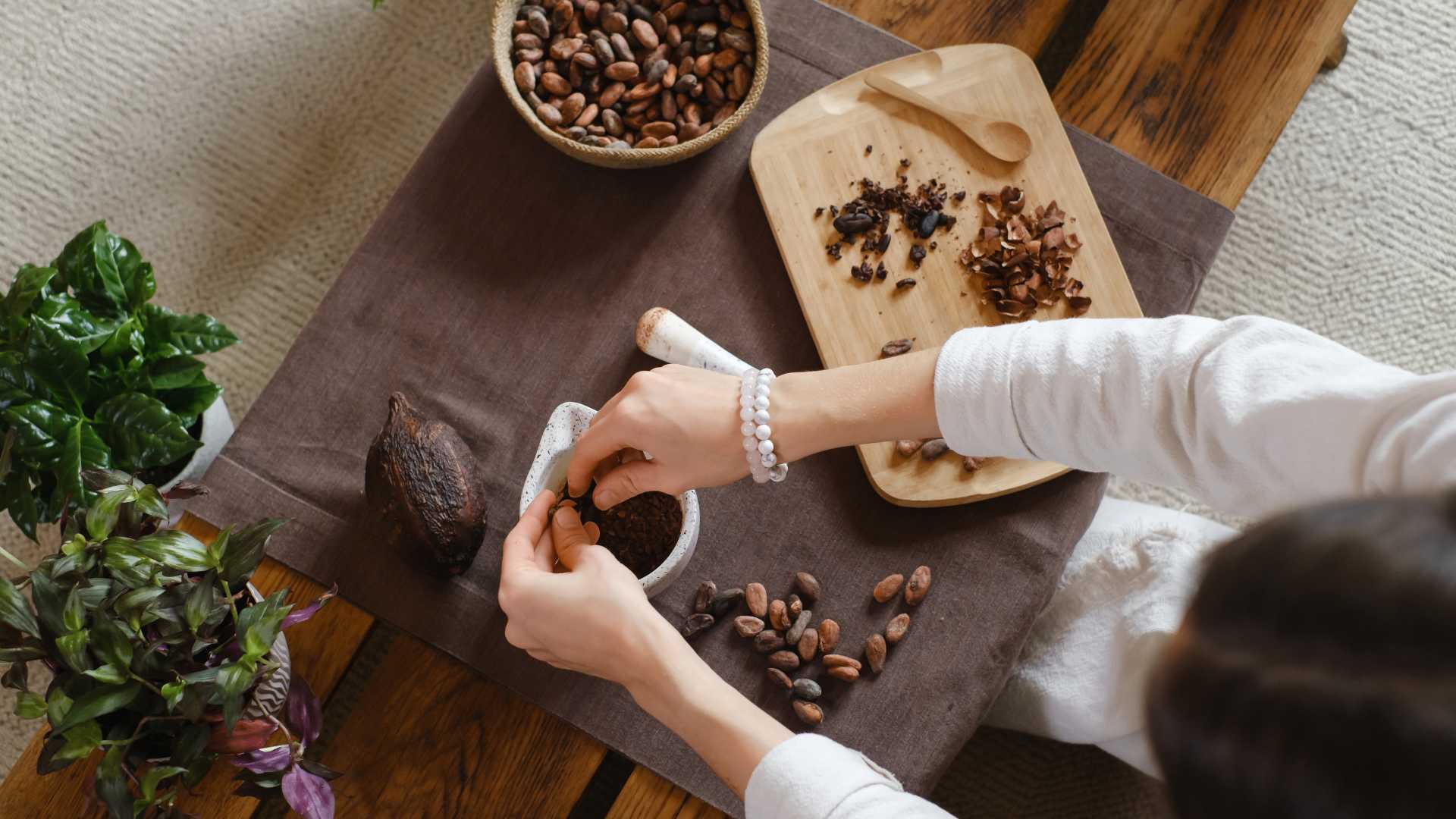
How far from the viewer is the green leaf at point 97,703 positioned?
63cm

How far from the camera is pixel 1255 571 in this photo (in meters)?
0.41

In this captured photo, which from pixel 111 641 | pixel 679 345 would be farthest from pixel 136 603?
pixel 679 345

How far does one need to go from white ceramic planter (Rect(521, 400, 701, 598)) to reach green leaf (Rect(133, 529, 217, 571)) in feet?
0.77

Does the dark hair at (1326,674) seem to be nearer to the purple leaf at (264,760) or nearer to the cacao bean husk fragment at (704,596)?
the cacao bean husk fragment at (704,596)

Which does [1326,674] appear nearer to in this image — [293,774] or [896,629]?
[896,629]

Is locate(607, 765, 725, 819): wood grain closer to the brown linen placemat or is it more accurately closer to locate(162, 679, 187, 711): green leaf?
the brown linen placemat

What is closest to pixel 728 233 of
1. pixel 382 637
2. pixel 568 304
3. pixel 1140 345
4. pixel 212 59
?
pixel 568 304

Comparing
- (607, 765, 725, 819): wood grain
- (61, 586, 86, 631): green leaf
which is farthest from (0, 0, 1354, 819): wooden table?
(61, 586, 86, 631): green leaf

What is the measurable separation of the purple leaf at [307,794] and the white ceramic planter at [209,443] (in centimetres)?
45

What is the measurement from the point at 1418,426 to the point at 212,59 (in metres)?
1.67

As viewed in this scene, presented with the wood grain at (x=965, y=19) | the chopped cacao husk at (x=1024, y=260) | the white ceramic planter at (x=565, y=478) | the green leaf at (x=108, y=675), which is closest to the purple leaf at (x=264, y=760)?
the green leaf at (x=108, y=675)

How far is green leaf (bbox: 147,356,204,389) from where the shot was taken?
89cm

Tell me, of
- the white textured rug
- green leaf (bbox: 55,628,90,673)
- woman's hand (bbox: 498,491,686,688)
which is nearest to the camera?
green leaf (bbox: 55,628,90,673)

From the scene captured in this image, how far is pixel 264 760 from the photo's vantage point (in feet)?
2.32
